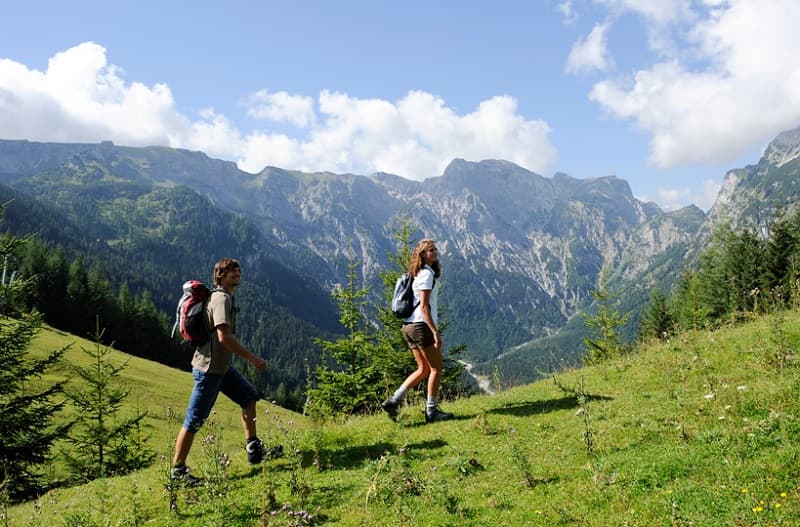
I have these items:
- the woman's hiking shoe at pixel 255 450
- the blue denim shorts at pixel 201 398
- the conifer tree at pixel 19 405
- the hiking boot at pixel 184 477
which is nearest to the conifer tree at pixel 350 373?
the conifer tree at pixel 19 405

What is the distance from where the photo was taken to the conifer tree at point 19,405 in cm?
1368

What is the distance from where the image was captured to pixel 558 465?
667 cm

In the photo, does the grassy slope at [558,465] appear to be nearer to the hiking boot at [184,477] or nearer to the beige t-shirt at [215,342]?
the hiking boot at [184,477]

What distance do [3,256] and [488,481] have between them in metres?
16.0

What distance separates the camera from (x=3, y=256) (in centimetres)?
1471

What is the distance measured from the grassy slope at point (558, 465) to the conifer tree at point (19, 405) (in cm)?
457

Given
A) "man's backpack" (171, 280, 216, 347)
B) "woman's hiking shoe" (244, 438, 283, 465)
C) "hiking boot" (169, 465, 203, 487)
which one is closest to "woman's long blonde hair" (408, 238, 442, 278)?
"man's backpack" (171, 280, 216, 347)

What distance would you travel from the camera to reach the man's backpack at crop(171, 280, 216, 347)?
25.9 ft

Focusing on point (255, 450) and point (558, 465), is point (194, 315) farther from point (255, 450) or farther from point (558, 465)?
point (558, 465)

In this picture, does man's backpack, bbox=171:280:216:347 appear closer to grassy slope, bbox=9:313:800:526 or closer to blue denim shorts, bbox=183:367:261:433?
blue denim shorts, bbox=183:367:261:433

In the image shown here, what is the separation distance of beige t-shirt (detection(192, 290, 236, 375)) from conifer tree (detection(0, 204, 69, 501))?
362 inches

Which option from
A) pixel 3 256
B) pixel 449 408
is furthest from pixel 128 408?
pixel 449 408

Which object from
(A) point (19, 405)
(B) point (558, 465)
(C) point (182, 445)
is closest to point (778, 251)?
(B) point (558, 465)

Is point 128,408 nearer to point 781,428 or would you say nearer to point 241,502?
point 241,502
